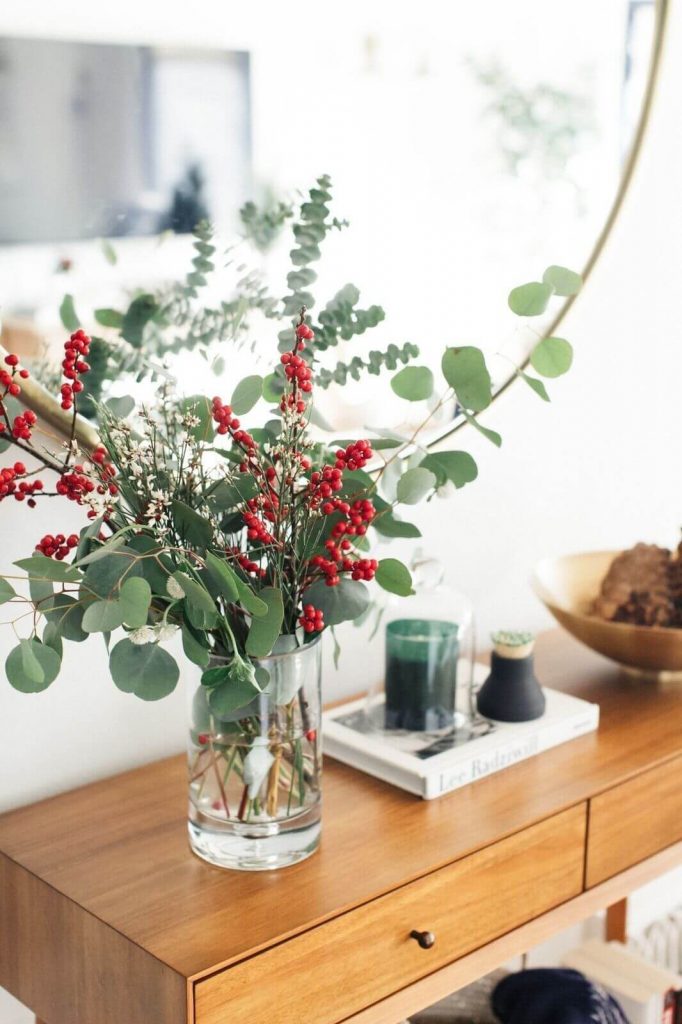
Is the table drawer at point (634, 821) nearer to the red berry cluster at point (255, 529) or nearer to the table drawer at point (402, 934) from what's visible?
the table drawer at point (402, 934)

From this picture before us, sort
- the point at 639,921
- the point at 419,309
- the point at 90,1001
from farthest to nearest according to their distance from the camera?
the point at 639,921
the point at 419,309
the point at 90,1001

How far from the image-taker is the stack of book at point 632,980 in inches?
70.1

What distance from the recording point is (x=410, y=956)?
1.11m

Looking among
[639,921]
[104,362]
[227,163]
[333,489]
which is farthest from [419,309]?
[639,921]

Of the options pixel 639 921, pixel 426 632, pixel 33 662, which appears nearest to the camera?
pixel 33 662

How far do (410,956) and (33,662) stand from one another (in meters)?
0.45

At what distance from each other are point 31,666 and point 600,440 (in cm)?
111

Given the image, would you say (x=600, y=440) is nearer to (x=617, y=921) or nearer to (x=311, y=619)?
(x=617, y=921)

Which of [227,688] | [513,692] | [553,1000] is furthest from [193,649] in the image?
[553,1000]

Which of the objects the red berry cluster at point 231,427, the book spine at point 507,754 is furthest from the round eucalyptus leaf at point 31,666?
the book spine at point 507,754

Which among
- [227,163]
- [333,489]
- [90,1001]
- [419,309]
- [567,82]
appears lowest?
[90,1001]

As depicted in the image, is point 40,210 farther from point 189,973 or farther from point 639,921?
point 639,921

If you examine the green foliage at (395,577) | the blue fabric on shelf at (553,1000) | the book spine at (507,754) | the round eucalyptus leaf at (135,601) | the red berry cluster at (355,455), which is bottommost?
the blue fabric on shelf at (553,1000)

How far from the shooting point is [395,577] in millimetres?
1059
